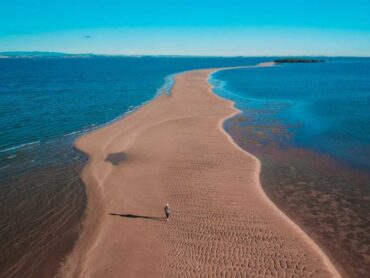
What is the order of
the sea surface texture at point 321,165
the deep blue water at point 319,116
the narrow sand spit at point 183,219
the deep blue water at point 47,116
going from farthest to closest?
the deep blue water at point 319,116, the deep blue water at point 47,116, the sea surface texture at point 321,165, the narrow sand spit at point 183,219

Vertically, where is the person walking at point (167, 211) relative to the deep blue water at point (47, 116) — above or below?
above

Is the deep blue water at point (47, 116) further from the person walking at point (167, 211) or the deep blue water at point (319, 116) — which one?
the deep blue water at point (319, 116)

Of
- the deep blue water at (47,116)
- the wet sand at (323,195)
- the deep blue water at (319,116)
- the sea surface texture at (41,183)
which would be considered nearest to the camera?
the sea surface texture at (41,183)

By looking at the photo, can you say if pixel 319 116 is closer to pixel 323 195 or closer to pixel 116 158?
pixel 323 195

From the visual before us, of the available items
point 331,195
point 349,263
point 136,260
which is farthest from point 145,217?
point 331,195

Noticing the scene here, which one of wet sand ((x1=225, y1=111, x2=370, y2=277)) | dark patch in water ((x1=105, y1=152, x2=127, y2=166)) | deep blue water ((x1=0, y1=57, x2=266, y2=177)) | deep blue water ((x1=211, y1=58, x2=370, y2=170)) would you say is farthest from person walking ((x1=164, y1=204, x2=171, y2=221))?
deep blue water ((x1=211, y1=58, x2=370, y2=170))

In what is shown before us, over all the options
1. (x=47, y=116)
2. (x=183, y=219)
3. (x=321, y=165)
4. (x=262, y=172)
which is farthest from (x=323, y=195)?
(x=47, y=116)

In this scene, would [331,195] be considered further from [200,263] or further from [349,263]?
[200,263]

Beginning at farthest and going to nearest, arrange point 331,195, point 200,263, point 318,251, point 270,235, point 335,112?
point 335,112
point 331,195
point 270,235
point 318,251
point 200,263

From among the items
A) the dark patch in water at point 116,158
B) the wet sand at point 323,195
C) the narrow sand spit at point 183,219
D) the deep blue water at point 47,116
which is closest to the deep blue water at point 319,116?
the wet sand at point 323,195
